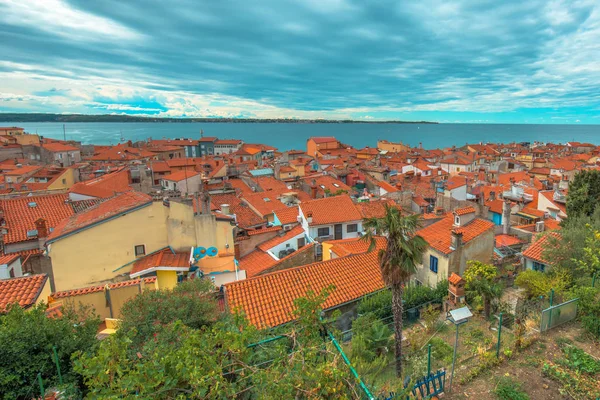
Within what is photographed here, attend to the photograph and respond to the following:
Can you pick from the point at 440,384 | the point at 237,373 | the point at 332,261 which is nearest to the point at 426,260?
the point at 332,261

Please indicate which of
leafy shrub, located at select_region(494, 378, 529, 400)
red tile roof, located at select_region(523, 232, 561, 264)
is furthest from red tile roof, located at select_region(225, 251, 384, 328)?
red tile roof, located at select_region(523, 232, 561, 264)

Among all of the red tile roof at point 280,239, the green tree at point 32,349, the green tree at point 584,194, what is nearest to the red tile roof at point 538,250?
the green tree at point 584,194

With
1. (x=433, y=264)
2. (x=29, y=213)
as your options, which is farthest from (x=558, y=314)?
(x=29, y=213)

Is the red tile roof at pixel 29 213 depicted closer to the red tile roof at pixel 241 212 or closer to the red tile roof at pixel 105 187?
the red tile roof at pixel 105 187

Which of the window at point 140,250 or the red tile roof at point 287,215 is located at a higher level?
the window at point 140,250

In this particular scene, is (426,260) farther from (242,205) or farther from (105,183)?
(105,183)

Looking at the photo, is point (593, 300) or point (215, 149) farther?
point (215, 149)
